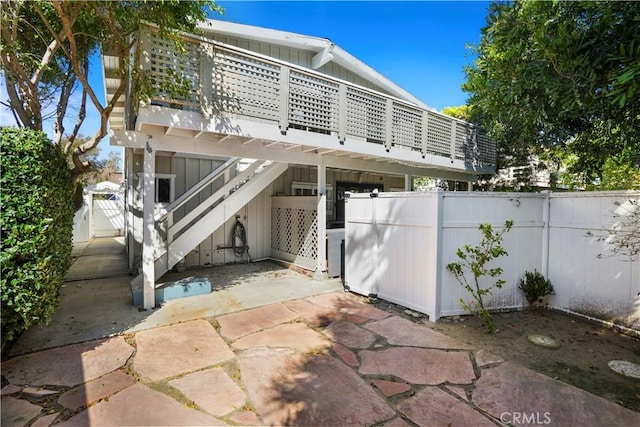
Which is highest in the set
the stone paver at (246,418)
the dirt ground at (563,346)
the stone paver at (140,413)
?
the dirt ground at (563,346)

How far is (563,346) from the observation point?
12.6 feet

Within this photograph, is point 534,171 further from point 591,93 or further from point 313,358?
point 313,358

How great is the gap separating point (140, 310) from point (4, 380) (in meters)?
1.98

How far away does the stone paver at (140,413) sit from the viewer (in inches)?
97.0

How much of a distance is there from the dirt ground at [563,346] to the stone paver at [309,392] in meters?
1.82

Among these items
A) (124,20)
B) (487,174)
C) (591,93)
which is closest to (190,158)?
(124,20)

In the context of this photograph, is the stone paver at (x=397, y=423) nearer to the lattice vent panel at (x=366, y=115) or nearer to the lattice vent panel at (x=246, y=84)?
the lattice vent panel at (x=246, y=84)

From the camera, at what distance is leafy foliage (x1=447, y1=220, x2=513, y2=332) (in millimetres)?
4477

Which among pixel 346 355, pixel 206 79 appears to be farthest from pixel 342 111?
pixel 346 355

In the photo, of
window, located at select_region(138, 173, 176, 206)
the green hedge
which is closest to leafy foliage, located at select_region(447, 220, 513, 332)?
the green hedge

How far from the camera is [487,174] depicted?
413 inches

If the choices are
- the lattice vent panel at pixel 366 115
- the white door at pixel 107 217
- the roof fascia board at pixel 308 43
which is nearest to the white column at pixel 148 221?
the roof fascia board at pixel 308 43

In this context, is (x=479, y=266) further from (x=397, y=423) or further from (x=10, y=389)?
(x=10, y=389)

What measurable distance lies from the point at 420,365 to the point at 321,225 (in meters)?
4.22
